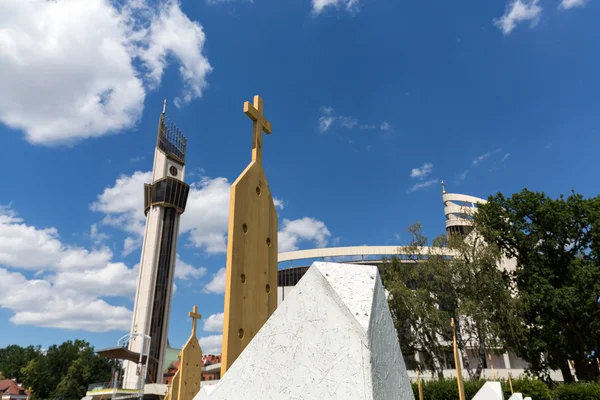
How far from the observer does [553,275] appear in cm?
2208

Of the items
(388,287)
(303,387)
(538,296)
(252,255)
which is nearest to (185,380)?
(252,255)

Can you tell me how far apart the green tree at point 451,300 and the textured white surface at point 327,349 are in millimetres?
19962

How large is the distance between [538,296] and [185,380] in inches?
774

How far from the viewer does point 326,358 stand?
1655mm

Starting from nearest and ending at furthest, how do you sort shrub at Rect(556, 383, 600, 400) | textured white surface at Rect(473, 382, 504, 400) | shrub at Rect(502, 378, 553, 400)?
textured white surface at Rect(473, 382, 504, 400) → shrub at Rect(556, 383, 600, 400) → shrub at Rect(502, 378, 553, 400)

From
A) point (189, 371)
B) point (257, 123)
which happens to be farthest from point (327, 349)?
point (189, 371)

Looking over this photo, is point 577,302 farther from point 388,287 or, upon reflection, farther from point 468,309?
point 388,287

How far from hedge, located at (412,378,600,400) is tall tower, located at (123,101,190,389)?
30486 mm

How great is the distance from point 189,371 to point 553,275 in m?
21.0

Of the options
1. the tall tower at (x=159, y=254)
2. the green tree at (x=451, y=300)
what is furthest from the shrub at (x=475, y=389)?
the tall tower at (x=159, y=254)

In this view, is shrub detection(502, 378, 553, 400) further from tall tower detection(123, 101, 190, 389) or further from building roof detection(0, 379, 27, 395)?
building roof detection(0, 379, 27, 395)

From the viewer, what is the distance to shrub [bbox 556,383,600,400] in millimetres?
16516

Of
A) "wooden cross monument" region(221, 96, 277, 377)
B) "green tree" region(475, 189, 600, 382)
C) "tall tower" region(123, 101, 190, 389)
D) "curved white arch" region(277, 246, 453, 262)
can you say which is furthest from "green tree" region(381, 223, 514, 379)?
"tall tower" region(123, 101, 190, 389)

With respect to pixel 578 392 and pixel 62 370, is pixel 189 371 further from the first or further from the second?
pixel 62 370
